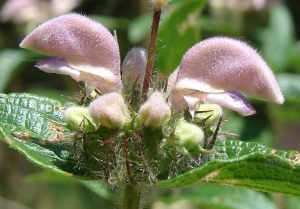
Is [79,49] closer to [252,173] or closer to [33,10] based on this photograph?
[252,173]

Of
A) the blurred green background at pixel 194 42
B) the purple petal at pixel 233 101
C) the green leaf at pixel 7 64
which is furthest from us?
the green leaf at pixel 7 64

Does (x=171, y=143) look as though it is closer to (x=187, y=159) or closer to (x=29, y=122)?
(x=187, y=159)

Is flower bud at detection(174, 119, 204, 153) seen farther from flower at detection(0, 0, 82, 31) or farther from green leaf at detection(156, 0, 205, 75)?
flower at detection(0, 0, 82, 31)

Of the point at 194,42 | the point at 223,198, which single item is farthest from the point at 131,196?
the point at 194,42

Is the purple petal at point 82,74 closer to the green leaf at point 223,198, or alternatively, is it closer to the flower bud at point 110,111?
the flower bud at point 110,111

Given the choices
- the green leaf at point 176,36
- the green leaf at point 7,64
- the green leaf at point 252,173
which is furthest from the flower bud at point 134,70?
the green leaf at point 7,64
